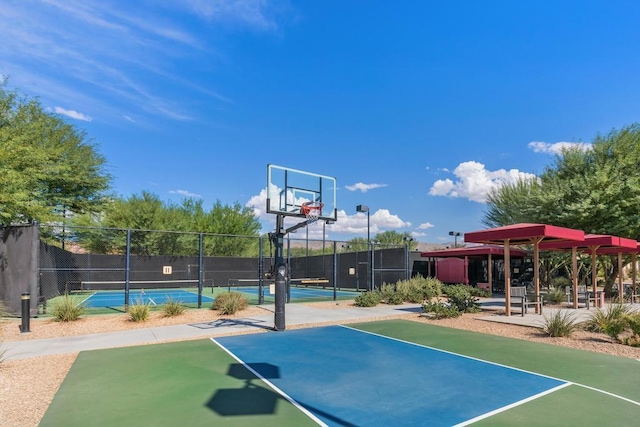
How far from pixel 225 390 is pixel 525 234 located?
11.2 metres

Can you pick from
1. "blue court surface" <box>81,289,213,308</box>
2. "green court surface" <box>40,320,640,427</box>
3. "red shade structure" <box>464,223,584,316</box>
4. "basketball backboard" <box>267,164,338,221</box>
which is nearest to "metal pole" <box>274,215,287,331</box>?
"basketball backboard" <box>267,164,338,221</box>

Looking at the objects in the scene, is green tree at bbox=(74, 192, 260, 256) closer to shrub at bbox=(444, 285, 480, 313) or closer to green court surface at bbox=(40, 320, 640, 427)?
shrub at bbox=(444, 285, 480, 313)

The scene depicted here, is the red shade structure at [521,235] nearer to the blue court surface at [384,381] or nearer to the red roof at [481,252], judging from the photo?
the blue court surface at [384,381]

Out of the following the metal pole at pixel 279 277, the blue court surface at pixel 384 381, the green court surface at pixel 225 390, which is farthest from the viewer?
the metal pole at pixel 279 277

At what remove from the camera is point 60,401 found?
553 centimetres

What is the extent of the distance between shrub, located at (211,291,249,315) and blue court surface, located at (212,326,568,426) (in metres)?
4.04

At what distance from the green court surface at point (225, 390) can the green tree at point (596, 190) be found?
1496 centimetres

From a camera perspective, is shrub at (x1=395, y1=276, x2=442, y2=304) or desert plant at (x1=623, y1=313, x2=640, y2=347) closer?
desert plant at (x1=623, y1=313, x2=640, y2=347)

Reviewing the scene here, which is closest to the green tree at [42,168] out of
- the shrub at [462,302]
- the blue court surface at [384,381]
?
the blue court surface at [384,381]

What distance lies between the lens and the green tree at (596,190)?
65.8 ft

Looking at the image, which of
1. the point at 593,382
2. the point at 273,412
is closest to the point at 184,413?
the point at 273,412

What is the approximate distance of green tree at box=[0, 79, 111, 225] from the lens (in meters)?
12.2

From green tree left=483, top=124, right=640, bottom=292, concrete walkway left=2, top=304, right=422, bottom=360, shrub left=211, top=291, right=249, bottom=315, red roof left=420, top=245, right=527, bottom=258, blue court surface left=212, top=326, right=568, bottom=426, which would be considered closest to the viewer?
blue court surface left=212, top=326, right=568, bottom=426

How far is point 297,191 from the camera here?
12234 mm
